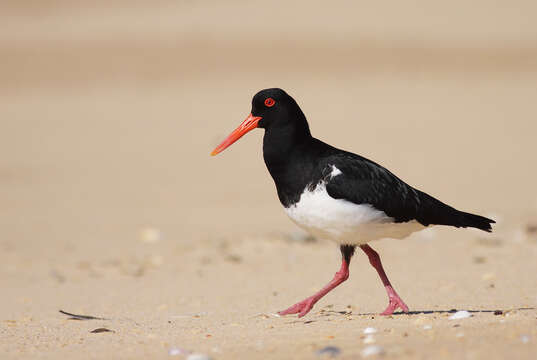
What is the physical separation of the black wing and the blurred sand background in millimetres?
763

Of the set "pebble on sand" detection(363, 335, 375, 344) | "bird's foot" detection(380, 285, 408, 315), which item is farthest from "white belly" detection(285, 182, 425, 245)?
"pebble on sand" detection(363, 335, 375, 344)

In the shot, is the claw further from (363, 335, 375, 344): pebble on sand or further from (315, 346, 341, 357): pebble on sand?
(315, 346, 341, 357): pebble on sand

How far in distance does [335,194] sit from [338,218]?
181 millimetres

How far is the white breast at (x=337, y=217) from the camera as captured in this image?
20.1 feet

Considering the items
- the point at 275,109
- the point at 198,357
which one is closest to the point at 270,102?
the point at 275,109

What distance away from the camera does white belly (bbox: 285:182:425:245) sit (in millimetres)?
6129

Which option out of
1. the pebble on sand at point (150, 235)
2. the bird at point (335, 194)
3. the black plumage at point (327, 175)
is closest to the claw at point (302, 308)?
the bird at point (335, 194)

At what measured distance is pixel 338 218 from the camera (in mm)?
6129

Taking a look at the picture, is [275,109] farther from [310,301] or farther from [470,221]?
[470,221]

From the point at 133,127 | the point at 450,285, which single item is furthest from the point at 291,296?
the point at 133,127

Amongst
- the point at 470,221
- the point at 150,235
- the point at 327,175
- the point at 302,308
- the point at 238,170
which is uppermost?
the point at 238,170

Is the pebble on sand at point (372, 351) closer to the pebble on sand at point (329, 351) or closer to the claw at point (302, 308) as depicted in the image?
the pebble on sand at point (329, 351)

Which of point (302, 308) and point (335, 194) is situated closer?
point (335, 194)

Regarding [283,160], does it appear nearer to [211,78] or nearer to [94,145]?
[94,145]
